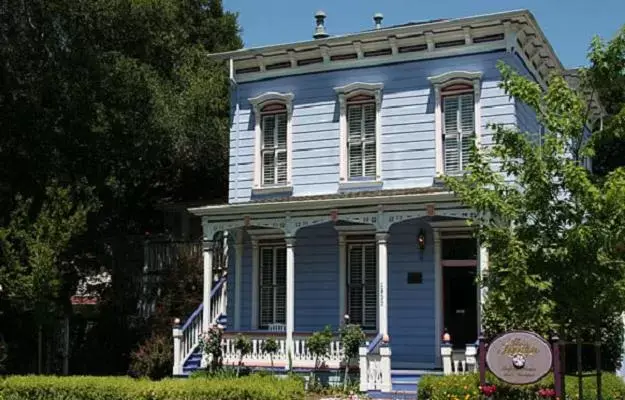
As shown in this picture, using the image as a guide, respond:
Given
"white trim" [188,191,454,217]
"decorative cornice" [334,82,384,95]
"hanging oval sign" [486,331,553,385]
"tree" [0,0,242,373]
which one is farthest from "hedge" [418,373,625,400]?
"tree" [0,0,242,373]

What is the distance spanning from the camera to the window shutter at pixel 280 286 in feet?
67.5

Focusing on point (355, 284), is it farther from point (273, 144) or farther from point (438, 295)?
point (273, 144)

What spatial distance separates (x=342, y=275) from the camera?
19.8 m

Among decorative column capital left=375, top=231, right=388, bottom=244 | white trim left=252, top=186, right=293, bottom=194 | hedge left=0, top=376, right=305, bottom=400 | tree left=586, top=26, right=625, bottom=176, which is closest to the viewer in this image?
tree left=586, top=26, right=625, bottom=176

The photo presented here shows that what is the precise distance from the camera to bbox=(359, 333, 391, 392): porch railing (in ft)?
54.7

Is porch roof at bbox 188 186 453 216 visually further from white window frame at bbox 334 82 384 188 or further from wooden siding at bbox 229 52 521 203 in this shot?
wooden siding at bbox 229 52 521 203

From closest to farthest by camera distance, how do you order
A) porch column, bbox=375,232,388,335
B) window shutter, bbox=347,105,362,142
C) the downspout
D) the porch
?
porch column, bbox=375,232,388,335 → the porch → window shutter, bbox=347,105,362,142 → the downspout

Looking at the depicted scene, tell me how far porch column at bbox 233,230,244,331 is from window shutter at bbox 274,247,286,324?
0.93m

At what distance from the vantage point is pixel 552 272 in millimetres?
10445

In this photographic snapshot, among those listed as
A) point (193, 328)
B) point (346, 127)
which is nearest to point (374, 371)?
point (193, 328)

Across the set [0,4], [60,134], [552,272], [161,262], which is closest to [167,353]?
[161,262]

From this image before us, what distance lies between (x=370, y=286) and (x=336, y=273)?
886mm

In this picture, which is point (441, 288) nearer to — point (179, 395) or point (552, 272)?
point (179, 395)

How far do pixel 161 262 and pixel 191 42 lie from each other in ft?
34.3
